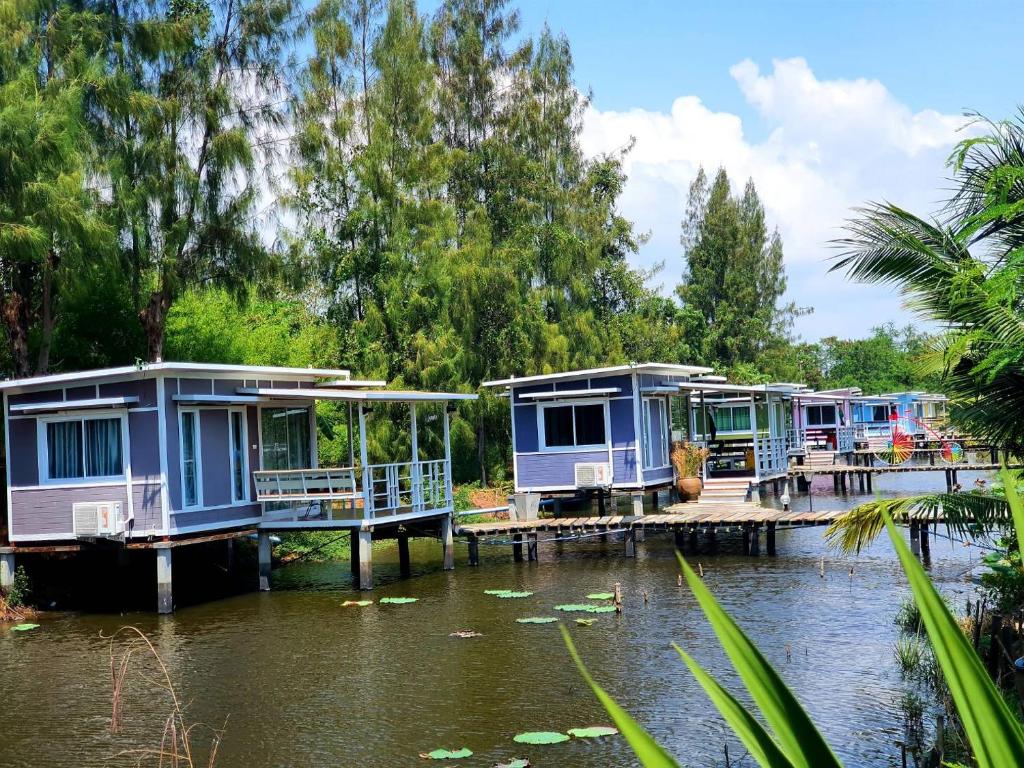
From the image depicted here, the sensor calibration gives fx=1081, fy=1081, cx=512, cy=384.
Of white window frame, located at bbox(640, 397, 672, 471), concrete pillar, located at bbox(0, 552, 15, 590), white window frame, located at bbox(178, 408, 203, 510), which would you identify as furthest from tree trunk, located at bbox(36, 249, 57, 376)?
white window frame, located at bbox(640, 397, 672, 471)

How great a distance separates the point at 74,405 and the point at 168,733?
9006mm

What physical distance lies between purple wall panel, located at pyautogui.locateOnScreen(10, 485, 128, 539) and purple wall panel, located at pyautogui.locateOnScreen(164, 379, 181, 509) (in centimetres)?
80

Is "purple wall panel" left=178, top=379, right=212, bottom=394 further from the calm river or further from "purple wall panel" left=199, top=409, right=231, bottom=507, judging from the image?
the calm river

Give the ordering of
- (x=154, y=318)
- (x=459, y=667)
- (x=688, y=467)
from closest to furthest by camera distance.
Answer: (x=459, y=667), (x=154, y=318), (x=688, y=467)

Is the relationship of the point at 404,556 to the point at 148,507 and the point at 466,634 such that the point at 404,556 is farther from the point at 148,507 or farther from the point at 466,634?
the point at 466,634

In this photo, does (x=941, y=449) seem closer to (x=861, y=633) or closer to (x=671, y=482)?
(x=671, y=482)

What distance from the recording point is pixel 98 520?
18.2m

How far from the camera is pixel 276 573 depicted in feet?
76.3

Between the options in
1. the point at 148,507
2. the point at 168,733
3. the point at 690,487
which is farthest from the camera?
the point at 690,487

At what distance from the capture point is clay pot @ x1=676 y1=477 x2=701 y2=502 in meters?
27.4

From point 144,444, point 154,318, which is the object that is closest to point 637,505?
point 144,444

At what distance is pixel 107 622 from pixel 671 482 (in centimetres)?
1484

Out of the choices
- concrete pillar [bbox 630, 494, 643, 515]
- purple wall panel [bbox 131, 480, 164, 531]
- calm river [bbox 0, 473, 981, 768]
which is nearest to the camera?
calm river [bbox 0, 473, 981, 768]

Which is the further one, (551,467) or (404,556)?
(551,467)
